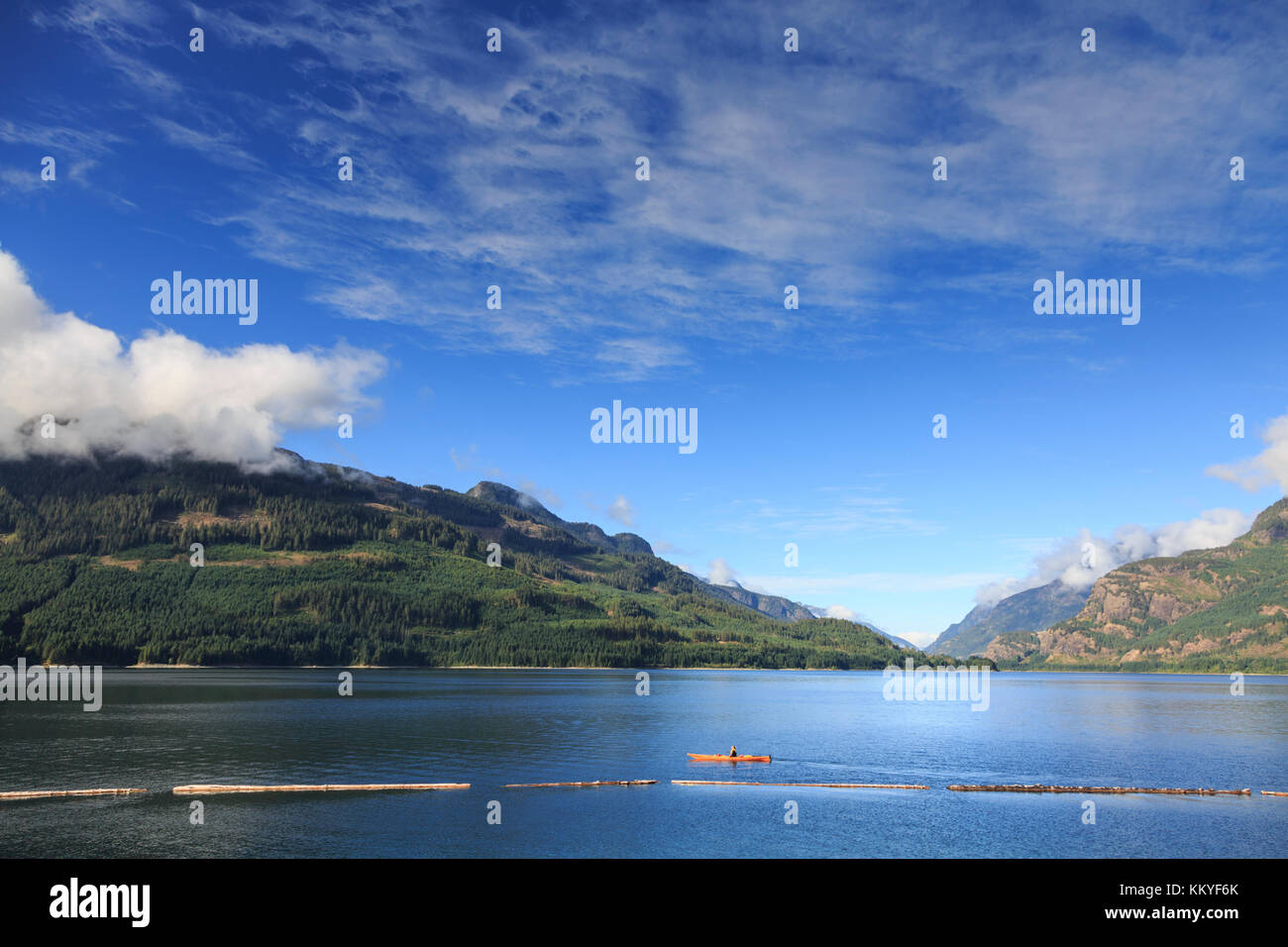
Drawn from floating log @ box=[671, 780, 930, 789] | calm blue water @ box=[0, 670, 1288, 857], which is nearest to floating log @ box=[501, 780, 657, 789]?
calm blue water @ box=[0, 670, 1288, 857]

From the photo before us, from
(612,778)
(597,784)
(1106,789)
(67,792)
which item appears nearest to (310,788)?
(67,792)

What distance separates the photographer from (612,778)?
9344 centimetres

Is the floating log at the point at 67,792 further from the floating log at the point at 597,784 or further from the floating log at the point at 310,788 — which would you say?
the floating log at the point at 597,784

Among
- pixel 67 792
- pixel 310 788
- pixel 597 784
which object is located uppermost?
pixel 67 792

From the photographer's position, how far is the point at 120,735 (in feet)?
395

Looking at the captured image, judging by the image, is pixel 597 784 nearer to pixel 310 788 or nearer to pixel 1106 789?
pixel 310 788

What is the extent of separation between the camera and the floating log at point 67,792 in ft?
252

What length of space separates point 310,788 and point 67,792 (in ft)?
71.3

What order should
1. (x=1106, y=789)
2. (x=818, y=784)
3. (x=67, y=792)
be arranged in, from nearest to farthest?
(x=67, y=792) < (x=1106, y=789) < (x=818, y=784)

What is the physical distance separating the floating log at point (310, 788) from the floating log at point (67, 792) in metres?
4.00
